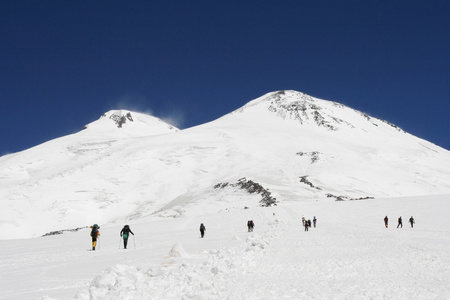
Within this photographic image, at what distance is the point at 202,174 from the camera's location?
98.8 meters

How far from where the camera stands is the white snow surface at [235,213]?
10680mm

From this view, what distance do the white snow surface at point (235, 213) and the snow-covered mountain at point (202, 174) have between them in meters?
0.49

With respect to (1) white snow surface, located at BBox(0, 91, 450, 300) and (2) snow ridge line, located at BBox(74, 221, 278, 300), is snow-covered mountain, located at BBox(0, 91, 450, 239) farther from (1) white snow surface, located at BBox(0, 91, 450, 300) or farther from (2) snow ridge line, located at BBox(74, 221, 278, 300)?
(2) snow ridge line, located at BBox(74, 221, 278, 300)

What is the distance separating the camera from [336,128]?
163250 millimetres

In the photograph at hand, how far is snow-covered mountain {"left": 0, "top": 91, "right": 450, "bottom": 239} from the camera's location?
7194 cm

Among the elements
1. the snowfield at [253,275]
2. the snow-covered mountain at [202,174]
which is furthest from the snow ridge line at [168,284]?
the snow-covered mountain at [202,174]

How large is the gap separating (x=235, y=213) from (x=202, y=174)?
159ft

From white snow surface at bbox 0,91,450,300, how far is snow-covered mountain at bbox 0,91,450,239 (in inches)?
19.5

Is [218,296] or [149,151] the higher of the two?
[149,151]

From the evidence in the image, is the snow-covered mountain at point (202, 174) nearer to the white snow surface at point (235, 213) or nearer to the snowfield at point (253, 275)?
the white snow surface at point (235, 213)

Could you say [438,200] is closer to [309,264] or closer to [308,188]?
[308,188]

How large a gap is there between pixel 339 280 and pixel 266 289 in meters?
2.41

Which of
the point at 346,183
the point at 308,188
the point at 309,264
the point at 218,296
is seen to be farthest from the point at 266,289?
the point at 346,183

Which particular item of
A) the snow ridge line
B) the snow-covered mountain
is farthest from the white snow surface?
the snow-covered mountain
